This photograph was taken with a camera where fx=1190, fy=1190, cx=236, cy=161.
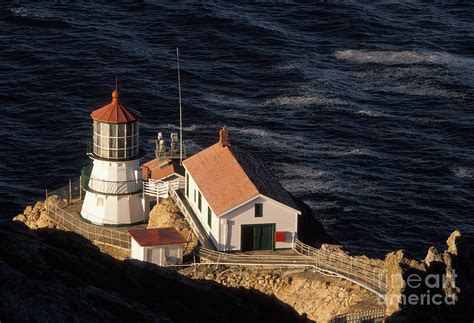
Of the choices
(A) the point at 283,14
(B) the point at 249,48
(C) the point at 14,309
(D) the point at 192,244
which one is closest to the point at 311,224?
(D) the point at 192,244

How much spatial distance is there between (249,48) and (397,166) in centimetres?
3451

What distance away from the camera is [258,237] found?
2377 inches

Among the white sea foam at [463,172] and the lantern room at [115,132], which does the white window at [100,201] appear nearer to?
the lantern room at [115,132]

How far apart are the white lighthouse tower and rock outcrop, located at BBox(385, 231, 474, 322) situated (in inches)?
720

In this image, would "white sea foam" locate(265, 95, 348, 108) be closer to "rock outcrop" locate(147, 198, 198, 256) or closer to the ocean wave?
the ocean wave

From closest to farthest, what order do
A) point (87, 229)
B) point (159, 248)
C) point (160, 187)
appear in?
point (159, 248) → point (87, 229) → point (160, 187)

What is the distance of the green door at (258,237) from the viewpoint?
60.2 meters

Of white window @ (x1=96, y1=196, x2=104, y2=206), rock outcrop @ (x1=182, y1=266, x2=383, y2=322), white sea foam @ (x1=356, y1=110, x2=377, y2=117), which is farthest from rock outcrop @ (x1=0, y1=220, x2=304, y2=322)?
white sea foam @ (x1=356, y1=110, x2=377, y2=117)

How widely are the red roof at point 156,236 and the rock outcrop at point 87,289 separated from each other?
7130 mm

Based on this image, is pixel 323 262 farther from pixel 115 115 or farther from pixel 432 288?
pixel 115 115

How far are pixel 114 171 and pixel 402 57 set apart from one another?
68889 millimetres

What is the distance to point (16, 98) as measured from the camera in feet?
369

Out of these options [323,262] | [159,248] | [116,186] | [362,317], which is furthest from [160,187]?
[362,317]

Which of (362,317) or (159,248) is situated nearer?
(362,317)
